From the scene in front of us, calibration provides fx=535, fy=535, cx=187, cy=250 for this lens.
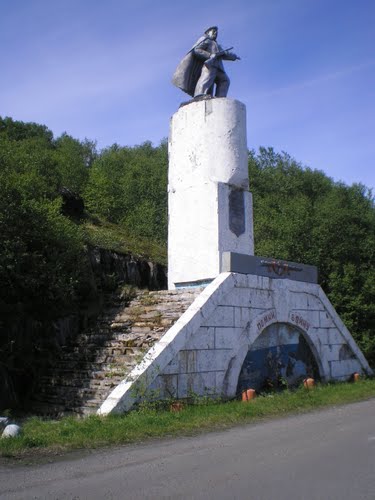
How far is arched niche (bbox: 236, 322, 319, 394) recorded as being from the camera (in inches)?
504

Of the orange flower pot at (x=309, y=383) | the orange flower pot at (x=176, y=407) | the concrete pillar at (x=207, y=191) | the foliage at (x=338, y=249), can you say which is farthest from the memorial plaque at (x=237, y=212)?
the foliage at (x=338, y=249)

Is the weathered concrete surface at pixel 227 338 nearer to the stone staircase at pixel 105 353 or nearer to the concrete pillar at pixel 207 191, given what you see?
the stone staircase at pixel 105 353

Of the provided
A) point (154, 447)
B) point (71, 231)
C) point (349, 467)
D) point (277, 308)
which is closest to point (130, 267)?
point (71, 231)

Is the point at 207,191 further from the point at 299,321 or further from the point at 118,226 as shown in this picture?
the point at 118,226

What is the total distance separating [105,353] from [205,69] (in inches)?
353

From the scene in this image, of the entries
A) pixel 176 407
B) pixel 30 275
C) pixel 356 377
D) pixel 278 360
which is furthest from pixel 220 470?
pixel 356 377

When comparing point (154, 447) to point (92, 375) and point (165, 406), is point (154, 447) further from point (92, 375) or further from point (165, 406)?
point (92, 375)

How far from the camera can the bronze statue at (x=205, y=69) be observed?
621 inches

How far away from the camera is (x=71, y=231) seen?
13.1m

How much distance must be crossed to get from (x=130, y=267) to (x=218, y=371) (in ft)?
19.0

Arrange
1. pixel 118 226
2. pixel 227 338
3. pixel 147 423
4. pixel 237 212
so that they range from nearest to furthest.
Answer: pixel 147 423
pixel 227 338
pixel 237 212
pixel 118 226

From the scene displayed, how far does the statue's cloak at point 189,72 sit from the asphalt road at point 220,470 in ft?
35.8

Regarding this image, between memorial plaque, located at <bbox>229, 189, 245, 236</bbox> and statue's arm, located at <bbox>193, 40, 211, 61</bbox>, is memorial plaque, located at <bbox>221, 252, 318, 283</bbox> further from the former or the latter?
statue's arm, located at <bbox>193, 40, 211, 61</bbox>

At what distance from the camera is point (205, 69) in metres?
15.9
